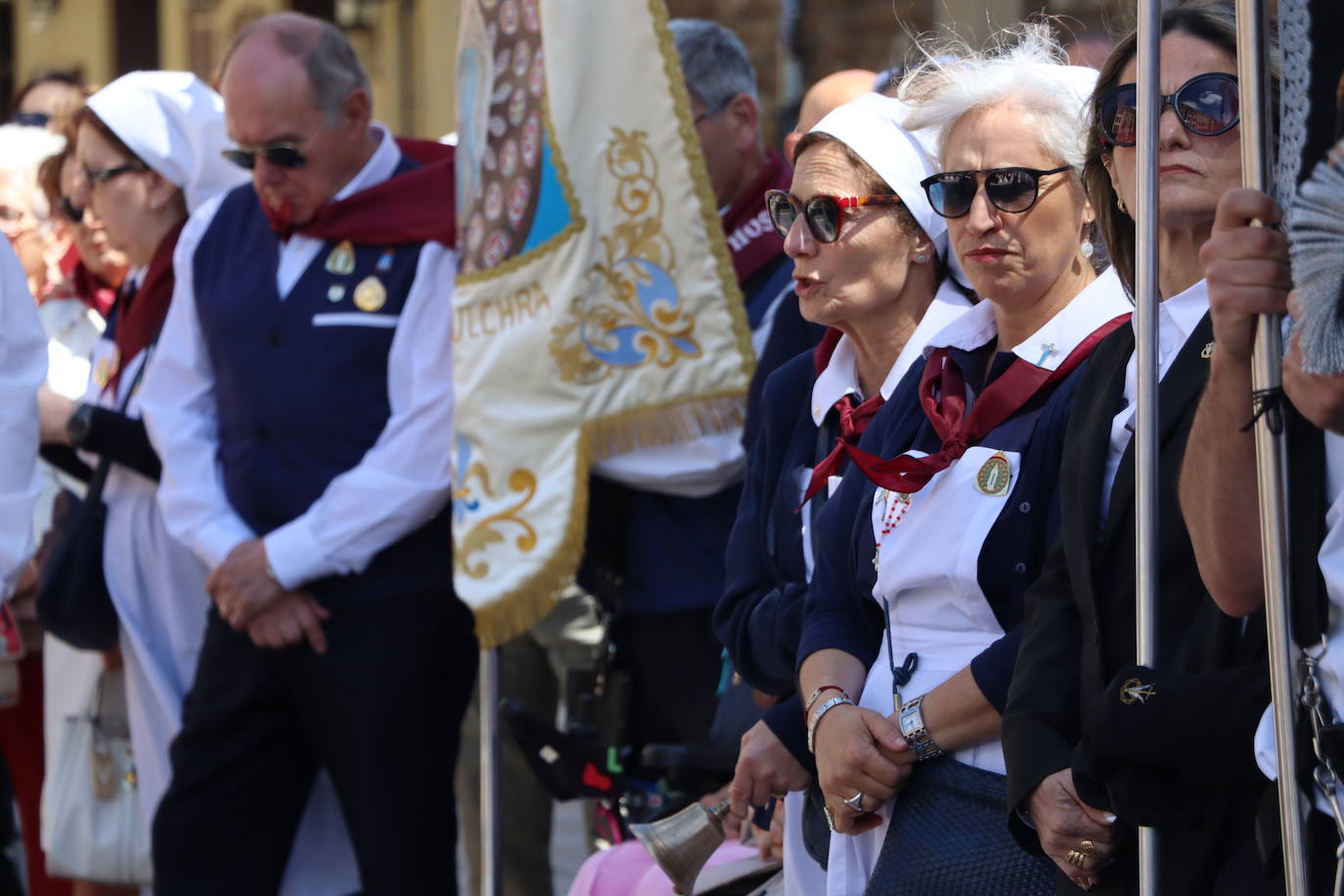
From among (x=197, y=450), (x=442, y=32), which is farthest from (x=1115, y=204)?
(x=442, y=32)

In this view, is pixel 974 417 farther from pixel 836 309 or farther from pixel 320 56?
pixel 320 56

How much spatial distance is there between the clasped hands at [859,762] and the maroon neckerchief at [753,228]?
66.8 inches

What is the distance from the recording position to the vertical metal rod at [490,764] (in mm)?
4273

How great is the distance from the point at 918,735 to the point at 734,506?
5.16ft

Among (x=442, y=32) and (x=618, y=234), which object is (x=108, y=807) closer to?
(x=618, y=234)

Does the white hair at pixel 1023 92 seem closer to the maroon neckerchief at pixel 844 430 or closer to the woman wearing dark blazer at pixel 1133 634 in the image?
the woman wearing dark blazer at pixel 1133 634

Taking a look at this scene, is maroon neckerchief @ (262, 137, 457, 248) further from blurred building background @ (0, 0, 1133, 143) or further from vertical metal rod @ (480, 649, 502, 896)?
vertical metal rod @ (480, 649, 502, 896)

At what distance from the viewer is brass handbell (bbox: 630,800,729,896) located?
3334 millimetres

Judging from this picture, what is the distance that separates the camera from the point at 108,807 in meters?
4.94

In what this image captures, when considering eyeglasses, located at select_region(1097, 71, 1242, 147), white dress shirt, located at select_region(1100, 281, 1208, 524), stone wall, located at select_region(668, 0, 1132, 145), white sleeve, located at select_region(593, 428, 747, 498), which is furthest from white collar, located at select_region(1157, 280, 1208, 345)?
stone wall, located at select_region(668, 0, 1132, 145)

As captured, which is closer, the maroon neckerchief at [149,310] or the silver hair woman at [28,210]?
the maroon neckerchief at [149,310]

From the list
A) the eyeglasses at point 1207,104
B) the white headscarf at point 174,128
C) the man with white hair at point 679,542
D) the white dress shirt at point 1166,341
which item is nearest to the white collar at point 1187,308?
the white dress shirt at point 1166,341

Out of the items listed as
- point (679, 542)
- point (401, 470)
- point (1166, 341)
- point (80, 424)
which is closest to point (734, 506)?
point (679, 542)

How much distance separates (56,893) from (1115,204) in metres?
3.96
